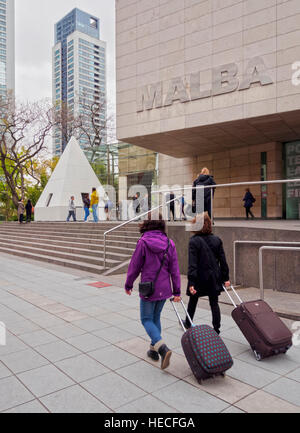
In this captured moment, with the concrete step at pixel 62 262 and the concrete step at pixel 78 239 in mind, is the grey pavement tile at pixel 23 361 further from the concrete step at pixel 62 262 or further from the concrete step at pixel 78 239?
the concrete step at pixel 78 239

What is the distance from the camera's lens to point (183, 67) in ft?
50.2

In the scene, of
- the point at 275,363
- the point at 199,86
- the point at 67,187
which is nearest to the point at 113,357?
the point at 275,363

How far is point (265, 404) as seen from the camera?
286cm

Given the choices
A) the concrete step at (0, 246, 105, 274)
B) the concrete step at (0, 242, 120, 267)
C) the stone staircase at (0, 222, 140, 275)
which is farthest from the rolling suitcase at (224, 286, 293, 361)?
the concrete step at (0, 242, 120, 267)

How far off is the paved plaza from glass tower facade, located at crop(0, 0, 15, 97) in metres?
26.3

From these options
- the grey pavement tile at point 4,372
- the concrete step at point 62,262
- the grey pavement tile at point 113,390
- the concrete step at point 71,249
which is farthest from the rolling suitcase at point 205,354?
the concrete step at point 71,249

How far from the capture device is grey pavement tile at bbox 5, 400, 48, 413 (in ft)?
9.05

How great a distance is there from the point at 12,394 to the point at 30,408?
0.34m

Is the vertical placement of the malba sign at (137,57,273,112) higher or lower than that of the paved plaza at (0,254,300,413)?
higher

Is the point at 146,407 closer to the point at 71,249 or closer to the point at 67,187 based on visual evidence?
the point at 71,249

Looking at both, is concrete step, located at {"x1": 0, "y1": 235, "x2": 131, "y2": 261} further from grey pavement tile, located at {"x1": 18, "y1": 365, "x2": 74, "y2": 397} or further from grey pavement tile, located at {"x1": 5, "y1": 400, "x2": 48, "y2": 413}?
grey pavement tile, located at {"x1": 5, "y1": 400, "x2": 48, "y2": 413}

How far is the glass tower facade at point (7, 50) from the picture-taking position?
29109 mm

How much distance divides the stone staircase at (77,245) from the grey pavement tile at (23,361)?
16.9 feet
